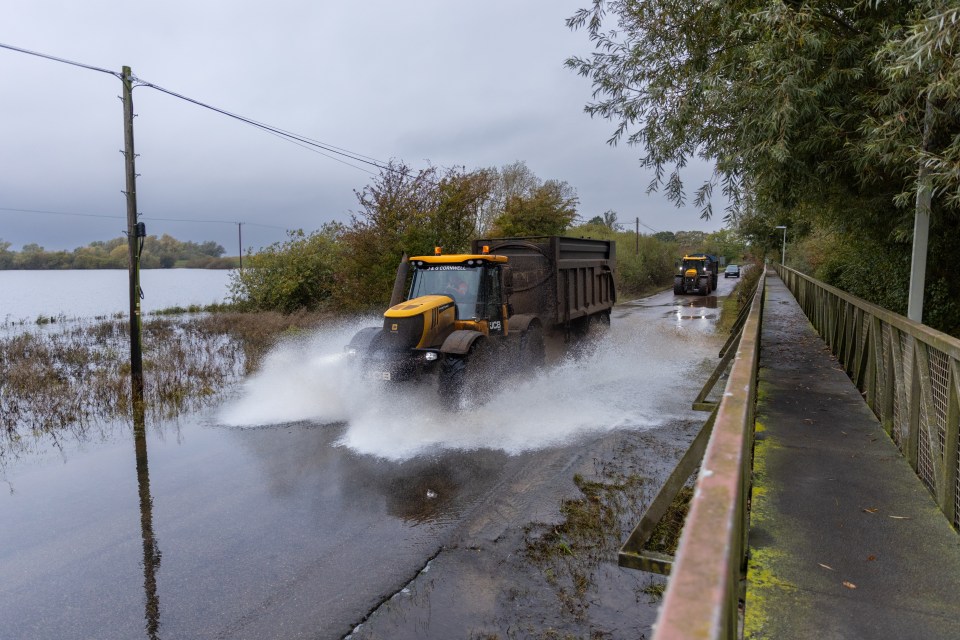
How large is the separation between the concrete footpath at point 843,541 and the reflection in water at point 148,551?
3.69 m

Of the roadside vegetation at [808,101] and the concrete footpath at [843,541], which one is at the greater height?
the roadside vegetation at [808,101]

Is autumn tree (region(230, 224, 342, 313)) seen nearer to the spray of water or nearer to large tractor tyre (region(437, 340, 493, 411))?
the spray of water

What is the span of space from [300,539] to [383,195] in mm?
13495

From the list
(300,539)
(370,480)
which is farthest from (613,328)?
(300,539)

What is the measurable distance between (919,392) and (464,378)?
5.19 meters

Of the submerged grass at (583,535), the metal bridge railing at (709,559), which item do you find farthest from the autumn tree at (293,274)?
the metal bridge railing at (709,559)

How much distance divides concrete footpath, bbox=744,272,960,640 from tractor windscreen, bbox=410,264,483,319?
4.73 meters

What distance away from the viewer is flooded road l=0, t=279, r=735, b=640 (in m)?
3.93

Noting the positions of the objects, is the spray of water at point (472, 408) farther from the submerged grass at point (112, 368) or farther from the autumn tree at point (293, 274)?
the autumn tree at point (293, 274)

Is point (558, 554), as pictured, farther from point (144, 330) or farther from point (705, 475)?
point (144, 330)

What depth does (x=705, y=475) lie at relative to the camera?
5.28 ft

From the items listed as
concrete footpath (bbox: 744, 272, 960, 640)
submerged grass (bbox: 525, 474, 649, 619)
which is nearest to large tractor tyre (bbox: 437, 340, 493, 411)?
submerged grass (bbox: 525, 474, 649, 619)

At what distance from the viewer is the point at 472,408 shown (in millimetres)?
8586

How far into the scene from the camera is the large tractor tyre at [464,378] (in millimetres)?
8094
